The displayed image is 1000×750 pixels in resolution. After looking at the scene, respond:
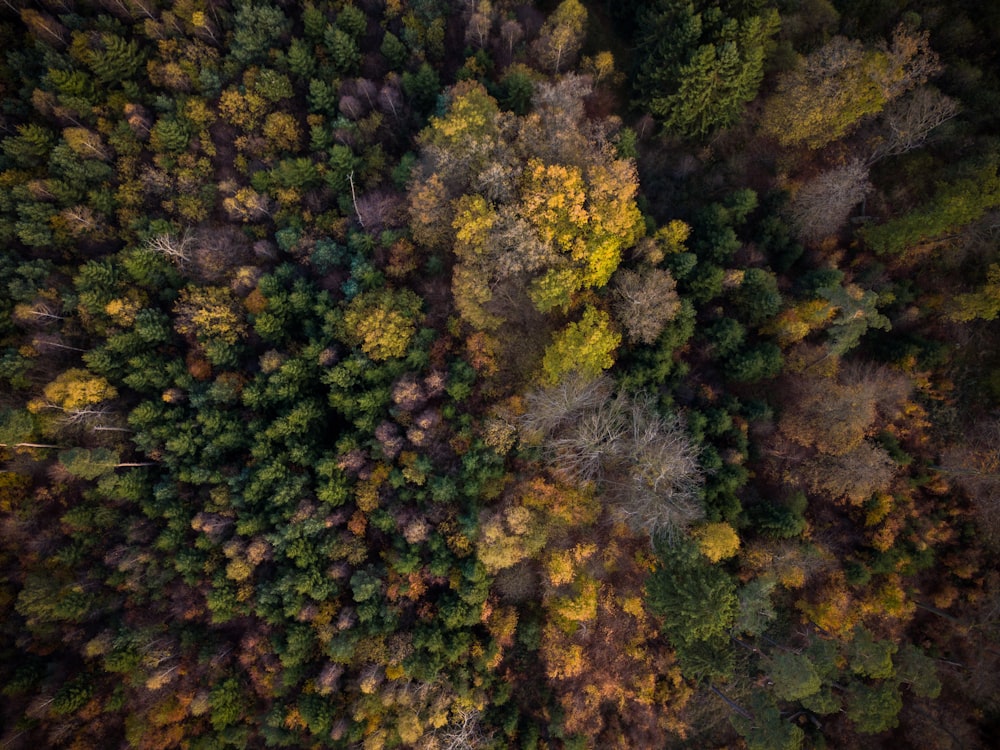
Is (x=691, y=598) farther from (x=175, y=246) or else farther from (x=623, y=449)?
(x=175, y=246)

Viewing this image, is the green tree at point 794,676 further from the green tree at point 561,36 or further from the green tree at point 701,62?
the green tree at point 561,36

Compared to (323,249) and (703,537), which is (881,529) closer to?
(703,537)

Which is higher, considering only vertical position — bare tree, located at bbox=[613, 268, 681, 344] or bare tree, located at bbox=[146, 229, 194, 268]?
bare tree, located at bbox=[146, 229, 194, 268]

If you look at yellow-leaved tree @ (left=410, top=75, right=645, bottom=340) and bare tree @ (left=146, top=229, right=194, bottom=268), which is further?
bare tree @ (left=146, top=229, right=194, bottom=268)

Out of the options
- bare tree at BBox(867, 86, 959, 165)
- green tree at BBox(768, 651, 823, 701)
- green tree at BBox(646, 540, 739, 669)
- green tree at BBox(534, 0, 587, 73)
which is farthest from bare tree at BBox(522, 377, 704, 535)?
bare tree at BBox(867, 86, 959, 165)

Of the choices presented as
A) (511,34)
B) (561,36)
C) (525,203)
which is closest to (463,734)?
(525,203)

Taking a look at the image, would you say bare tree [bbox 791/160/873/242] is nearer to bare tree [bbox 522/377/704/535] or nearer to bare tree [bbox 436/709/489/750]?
bare tree [bbox 522/377/704/535]

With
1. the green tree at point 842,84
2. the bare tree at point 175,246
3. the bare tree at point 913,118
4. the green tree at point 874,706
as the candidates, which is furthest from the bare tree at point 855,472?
the bare tree at point 175,246

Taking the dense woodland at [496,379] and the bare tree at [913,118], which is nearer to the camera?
the dense woodland at [496,379]
